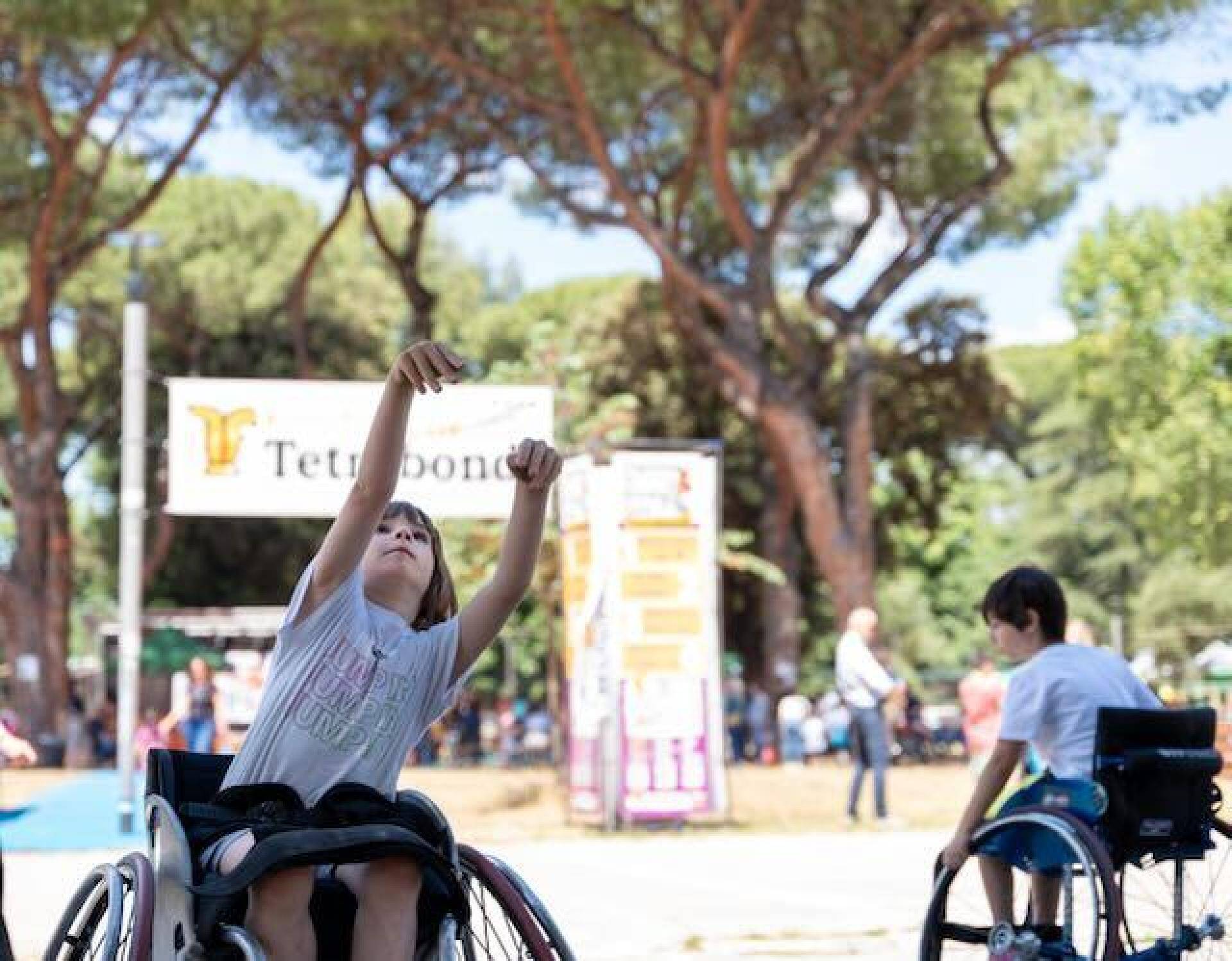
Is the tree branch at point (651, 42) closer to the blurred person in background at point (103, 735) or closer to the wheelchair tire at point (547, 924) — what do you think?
the blurred person in background at point (103, 735)

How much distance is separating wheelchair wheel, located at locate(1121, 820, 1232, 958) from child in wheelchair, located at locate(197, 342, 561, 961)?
2.21 m

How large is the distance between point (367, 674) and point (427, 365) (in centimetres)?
68

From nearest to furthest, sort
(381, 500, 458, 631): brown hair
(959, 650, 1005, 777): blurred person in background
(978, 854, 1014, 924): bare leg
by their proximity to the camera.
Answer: (381, 500, 458, 631): brown hair < (978, 854, 1014, 924): bare leg < (959, 650, 1005, 777): blurred person in background

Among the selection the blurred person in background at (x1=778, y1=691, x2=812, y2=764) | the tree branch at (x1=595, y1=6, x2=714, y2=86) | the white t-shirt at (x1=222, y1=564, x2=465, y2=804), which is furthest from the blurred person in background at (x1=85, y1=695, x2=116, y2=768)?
the white t-shirt at (x1=222, y1=564, x2=465, y2=804)

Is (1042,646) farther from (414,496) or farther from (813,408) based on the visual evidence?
(813,408)

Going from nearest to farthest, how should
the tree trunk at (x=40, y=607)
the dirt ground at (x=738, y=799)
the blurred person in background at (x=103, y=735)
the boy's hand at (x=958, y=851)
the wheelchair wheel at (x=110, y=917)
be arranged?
the wheelchair wheel at (x=110, y=917)
the boy's hand at (x=958, y=851)
the dirt ground at (x=738, y=799)
the tree trunk at (x=40, y=607)
the blurred person in background at (x=103, y=735)

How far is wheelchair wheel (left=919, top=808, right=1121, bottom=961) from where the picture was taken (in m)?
5.25

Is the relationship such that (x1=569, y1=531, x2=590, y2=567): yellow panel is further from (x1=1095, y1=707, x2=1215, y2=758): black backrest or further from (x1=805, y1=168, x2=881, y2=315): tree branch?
(x1=805, y1=168, x2=881, y2=315): tree branch

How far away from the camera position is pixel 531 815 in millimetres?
17328

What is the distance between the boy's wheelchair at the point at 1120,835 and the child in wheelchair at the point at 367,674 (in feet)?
6.49

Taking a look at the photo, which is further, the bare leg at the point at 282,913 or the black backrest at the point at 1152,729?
the black backrest at the point at 1152,729

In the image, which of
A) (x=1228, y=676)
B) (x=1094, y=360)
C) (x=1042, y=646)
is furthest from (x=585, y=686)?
(x=1228, y=676)

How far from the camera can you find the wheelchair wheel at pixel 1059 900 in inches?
207

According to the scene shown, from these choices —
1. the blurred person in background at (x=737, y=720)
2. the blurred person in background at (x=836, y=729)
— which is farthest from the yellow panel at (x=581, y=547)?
the blurred person in background at (x=836, y=729)
